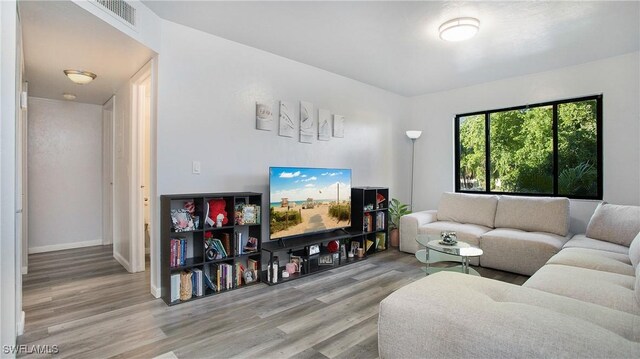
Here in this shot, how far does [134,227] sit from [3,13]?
256 centimetres

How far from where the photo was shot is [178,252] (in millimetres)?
2709

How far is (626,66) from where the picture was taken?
3.60 metres

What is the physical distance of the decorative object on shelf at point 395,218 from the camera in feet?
15.9

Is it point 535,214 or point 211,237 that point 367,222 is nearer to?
point 535,214

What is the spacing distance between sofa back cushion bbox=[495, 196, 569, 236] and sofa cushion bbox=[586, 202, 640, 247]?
0.31m

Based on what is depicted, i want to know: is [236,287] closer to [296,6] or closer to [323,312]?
[323,312]

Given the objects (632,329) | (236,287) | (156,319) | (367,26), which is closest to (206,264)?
(236,287)

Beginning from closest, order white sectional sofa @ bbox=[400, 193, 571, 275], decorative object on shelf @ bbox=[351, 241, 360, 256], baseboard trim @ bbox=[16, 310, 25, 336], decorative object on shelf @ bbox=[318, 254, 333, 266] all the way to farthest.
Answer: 1. baseboard trim @ bbox=[16, 310, 25, 336]
2. white sectional sofa @ bbox=[400, 193, 571, 275]
3. decorative object on shelf @ bbox=[318, 254, 333, 266]
4. decorative object on shelf @ bbox=[351, 241, 360, 256]

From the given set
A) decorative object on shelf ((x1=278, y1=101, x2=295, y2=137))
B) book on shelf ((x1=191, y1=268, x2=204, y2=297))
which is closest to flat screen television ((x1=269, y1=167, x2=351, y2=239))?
decorative object on shelf ((x1=278, y1=101, x2=295, y2=137))

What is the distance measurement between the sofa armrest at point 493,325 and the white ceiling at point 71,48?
9.07 feet

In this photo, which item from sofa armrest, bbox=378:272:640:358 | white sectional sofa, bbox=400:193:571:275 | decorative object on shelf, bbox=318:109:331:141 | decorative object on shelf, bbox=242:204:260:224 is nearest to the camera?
sofa armrest, bbox=378:272:640:358

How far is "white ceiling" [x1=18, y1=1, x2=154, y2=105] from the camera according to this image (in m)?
2.14

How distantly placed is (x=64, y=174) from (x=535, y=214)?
6.53 metres

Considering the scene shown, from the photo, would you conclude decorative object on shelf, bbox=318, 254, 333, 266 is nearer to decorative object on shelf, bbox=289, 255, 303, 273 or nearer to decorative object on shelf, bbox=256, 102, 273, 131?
decorative object on shelf, bbox=289, 255, 303, 273
